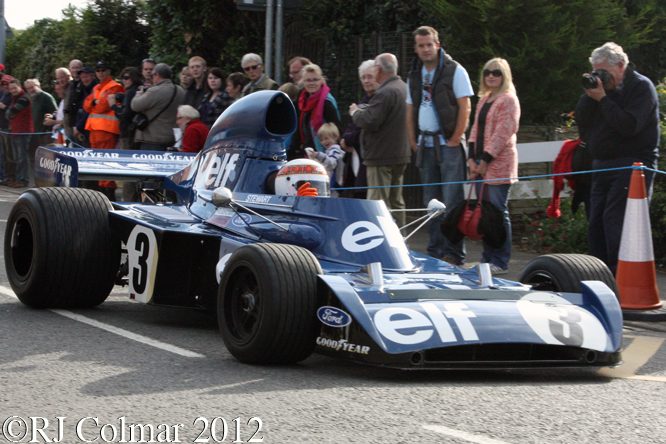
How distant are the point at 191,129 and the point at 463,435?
780 cm

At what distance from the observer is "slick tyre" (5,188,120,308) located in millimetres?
6539

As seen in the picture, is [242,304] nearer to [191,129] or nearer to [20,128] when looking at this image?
[191,129]

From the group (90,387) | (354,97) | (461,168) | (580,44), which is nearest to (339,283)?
(90,387)

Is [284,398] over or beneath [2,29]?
beneath

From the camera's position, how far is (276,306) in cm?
486

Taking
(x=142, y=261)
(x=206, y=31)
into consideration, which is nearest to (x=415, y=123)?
(x=142, y=261)

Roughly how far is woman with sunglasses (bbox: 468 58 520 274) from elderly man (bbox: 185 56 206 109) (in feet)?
14.9

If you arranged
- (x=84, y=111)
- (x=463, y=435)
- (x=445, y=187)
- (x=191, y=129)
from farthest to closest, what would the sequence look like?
(x=84, y=111), (x=191, y=129), (x=445, y=187), (x=463, y=435)

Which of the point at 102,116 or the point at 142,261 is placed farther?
the point at 102,116

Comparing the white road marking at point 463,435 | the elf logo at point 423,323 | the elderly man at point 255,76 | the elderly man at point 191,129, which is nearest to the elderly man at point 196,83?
the elderly man at point 191,129

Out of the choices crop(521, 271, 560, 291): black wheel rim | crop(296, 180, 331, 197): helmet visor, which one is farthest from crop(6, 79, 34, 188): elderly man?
crop(521, 271, 560, 291): black wheel rim

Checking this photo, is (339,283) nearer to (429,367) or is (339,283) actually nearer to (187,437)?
(429,367)

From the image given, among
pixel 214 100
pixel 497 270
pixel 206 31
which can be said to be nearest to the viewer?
pixel 497 270

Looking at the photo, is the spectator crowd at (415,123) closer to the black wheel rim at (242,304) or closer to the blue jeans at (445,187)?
the blue jeans at (445,187)
